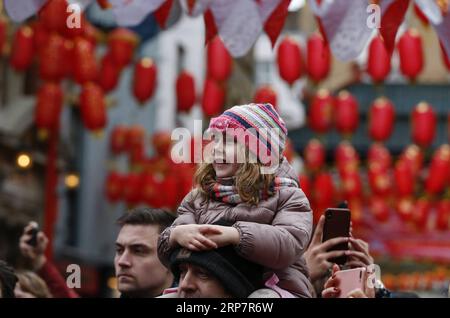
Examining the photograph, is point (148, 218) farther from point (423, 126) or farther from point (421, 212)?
point (421, 212)

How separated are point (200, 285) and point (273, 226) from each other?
320mm

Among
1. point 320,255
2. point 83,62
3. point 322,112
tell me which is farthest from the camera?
point 322,112

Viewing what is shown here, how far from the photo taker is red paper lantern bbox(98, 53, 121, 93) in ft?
59.2

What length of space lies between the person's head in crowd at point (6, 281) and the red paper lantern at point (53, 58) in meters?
11.2

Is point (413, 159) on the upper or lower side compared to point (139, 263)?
upper

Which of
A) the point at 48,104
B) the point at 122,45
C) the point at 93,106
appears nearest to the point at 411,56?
the point at 122,45

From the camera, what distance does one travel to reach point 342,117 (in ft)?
72.4

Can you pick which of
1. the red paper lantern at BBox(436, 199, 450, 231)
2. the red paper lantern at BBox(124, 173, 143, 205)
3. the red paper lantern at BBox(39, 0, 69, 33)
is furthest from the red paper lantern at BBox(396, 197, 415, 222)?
the red paper lantern at BBox(39, 0, 69, 33)

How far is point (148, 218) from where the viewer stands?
491 cm

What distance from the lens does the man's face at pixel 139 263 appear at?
4.79m

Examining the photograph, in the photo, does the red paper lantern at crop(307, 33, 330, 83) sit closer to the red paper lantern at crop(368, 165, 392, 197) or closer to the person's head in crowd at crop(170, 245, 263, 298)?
the red paper lantern at crop(368, 165, 392, 197)

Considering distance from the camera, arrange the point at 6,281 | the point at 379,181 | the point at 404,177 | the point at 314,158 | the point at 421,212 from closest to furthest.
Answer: the point at 6,281, the point at 314,158, the point at 404,177, the point at 379,181, the point at 421,212

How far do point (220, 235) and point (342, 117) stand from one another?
61.4 feet
